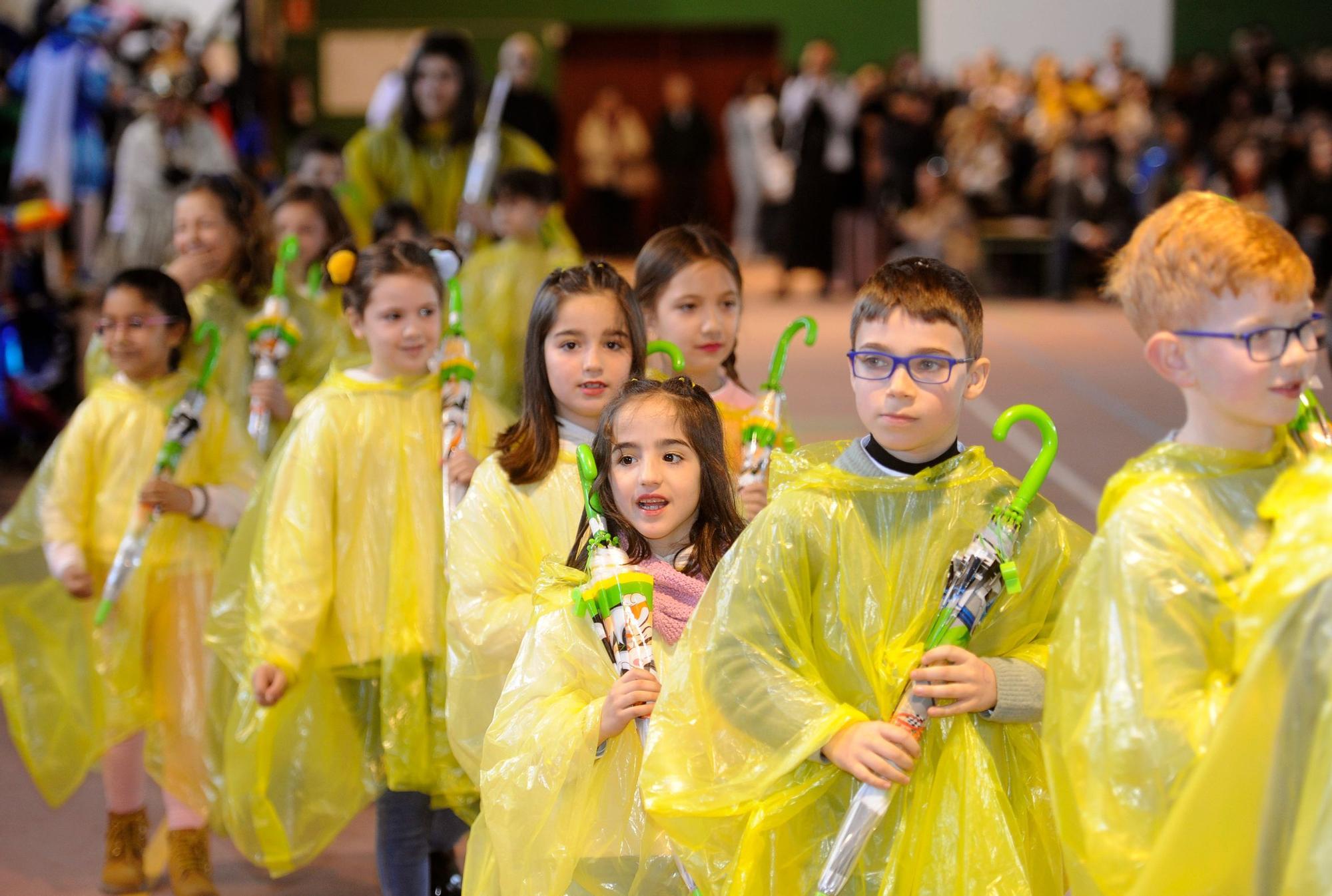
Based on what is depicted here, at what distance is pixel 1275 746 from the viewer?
155 cm

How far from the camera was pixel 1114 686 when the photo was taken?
5.39ft

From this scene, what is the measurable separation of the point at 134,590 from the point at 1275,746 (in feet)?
7.80

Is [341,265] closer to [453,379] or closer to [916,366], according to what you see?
[453,379]

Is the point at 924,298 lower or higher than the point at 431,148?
lower

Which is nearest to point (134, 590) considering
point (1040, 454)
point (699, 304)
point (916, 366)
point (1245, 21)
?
point (699, 304)

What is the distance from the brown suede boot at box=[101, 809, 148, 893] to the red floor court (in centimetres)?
6

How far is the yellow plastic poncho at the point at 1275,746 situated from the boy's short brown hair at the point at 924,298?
48 cm

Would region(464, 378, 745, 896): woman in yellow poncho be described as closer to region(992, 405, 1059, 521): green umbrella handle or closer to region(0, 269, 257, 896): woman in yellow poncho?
region(992, 405, 1059, 521): green umbrella handle

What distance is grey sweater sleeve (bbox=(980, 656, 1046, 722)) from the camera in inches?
74.2

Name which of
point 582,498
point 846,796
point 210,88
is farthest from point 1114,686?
point 210,88

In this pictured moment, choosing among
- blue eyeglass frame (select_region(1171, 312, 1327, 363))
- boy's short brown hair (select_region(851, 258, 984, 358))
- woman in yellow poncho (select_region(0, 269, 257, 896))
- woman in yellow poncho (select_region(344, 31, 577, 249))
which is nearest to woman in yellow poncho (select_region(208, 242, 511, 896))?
woman in yellow poncho (select_region(0, 269, 257, 896))

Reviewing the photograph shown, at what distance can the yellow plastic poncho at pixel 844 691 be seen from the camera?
1894 millimetres

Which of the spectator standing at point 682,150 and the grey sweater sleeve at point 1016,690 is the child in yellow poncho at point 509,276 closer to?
the grey sweater sleeve at point 1016,690

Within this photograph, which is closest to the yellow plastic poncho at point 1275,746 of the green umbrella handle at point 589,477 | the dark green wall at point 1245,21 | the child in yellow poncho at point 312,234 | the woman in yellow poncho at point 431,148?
the green umbrella handle at point 589,477
